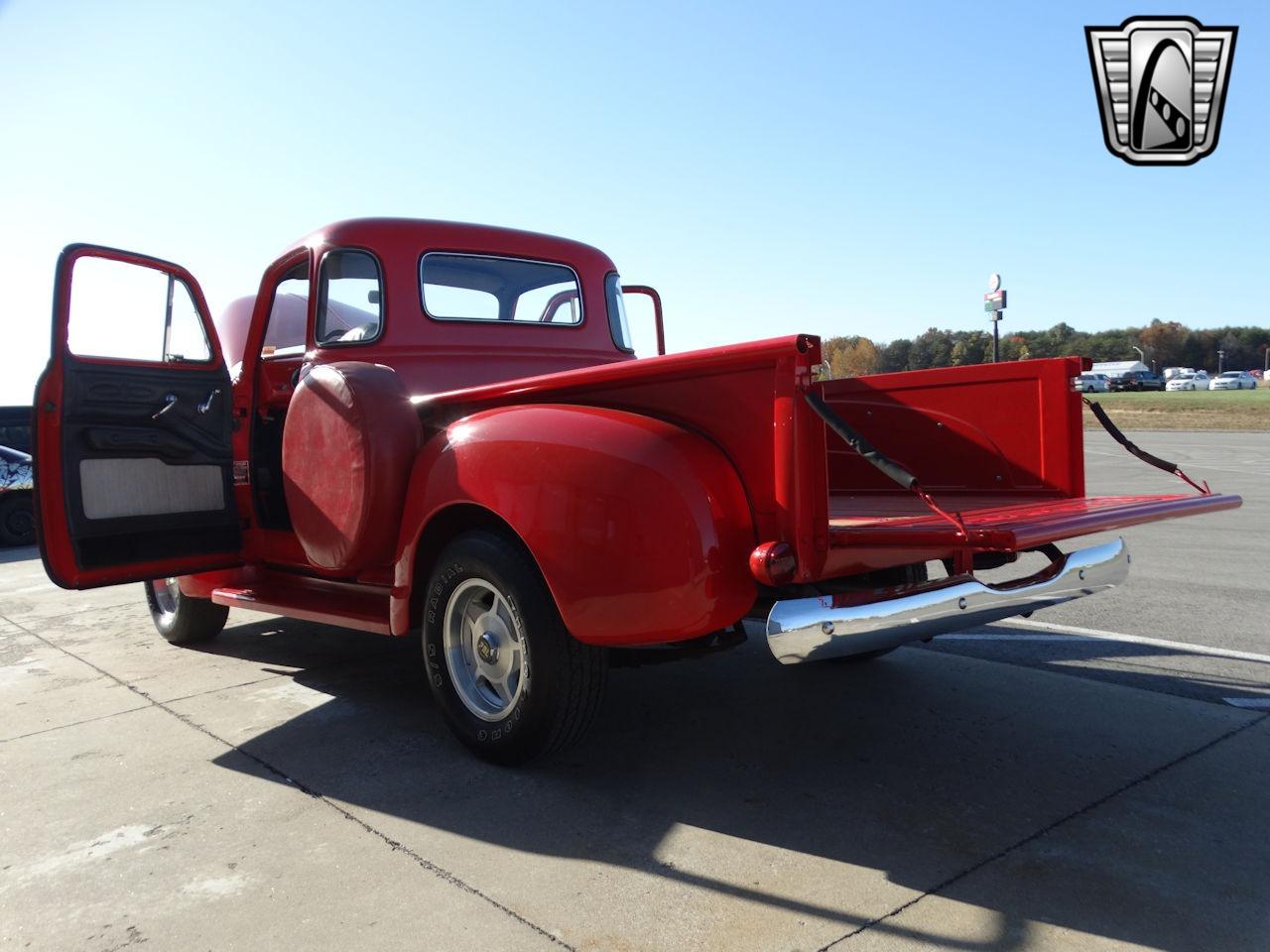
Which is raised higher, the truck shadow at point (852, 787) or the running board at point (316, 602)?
the running board at point (316, 602)

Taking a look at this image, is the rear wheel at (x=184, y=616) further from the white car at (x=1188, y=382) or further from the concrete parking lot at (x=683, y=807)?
the white car at (x=1188, y=382)

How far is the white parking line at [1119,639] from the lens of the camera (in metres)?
4.61

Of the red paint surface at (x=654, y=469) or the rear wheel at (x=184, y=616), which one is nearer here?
the red paint surface at (x=654, y=469)

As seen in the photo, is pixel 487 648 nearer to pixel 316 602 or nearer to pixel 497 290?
pixel 316 602

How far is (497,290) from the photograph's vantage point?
5332 millimetres

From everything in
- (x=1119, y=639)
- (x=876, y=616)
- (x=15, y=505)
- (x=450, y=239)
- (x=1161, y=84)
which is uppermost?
→ (x=1161, y=84)

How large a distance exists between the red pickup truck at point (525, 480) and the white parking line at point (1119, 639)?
1361mm

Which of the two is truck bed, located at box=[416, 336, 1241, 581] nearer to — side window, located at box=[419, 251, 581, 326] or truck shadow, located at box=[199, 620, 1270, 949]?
truck shadow, located at box=[199, 620, 1270, 949]

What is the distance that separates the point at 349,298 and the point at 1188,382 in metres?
89.3

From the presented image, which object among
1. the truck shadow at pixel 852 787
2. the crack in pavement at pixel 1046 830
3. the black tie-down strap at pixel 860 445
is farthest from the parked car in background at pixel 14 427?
the crack in pavement at pixel 1046 830

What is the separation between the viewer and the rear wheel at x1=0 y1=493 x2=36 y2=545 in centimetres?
1212

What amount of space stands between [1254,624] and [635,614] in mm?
4142

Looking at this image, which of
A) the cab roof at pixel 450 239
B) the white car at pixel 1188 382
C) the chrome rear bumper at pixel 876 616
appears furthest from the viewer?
the white car at pixel 1188 382

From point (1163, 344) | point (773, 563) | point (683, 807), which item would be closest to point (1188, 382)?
point (1163, 344)
